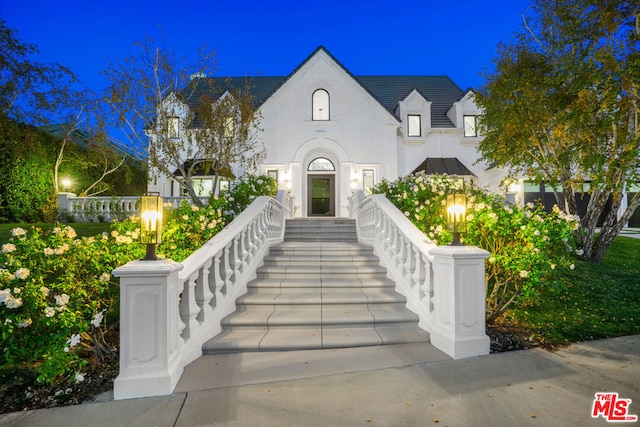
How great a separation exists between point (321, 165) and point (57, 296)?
14748 mm

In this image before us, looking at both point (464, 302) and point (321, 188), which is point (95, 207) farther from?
point (464, 302)

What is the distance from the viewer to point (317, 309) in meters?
5.15

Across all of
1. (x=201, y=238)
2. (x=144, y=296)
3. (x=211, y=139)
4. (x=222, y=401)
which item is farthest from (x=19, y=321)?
(x=211, y=139)

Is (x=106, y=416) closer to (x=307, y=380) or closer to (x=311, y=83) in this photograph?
(x=307, y=380)

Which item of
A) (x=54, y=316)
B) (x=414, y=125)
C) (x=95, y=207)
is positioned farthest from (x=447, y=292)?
(x=414, y=125)

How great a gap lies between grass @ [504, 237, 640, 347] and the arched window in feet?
37.3

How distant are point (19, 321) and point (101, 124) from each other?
10208 mm

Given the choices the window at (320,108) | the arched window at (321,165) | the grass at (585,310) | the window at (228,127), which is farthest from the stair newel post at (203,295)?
the window at (320,108)

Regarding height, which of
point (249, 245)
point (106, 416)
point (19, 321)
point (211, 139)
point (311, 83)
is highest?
point (311, 83)

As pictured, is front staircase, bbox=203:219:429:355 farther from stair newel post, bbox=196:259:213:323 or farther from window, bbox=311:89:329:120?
window, bbox=311:89:329:120

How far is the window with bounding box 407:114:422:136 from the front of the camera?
19125 mm

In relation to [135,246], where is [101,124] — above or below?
above

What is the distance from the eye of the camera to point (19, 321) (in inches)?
117

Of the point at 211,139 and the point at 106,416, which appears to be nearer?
the point at 106,416
